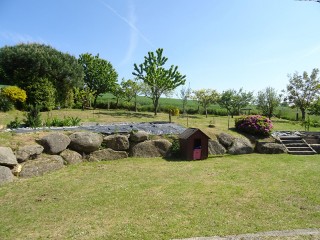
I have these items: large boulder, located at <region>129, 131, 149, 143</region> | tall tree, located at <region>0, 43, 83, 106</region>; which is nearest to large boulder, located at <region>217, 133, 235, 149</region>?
large boulder, located at <region>129, 131, 149, 143</region>

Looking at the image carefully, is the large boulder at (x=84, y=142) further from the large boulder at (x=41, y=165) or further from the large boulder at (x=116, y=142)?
the large boulder at (x=41, y=165)

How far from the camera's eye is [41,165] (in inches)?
414

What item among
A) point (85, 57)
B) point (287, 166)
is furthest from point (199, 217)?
point (85, 57)

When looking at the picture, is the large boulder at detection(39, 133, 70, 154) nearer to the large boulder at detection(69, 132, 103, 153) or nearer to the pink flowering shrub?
the large boulder at detection(69, 132, 103, 153)

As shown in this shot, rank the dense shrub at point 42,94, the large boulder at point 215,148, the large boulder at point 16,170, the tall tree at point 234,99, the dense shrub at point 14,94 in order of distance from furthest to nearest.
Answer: the tall tree at point 234,99 < the dense shrub at point 42,94 < the dense shrub at point 14,94 < the large boulder at point 215,148 < the large boulder at point 16,170

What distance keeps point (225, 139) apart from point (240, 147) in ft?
3.13

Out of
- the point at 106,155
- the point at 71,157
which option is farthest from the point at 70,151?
the point at 106,155

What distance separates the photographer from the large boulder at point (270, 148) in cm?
→ 1540

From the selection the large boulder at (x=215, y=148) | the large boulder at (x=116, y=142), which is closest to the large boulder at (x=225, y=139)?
the large boulder at (x=215, y=148)

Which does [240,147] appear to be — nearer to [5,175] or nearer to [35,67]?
[5,175]

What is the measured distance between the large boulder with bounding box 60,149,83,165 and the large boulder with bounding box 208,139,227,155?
6.99 m

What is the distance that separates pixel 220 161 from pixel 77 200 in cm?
766

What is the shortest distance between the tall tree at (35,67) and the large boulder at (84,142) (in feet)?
46.2

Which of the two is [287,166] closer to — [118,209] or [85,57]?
[118,209]
